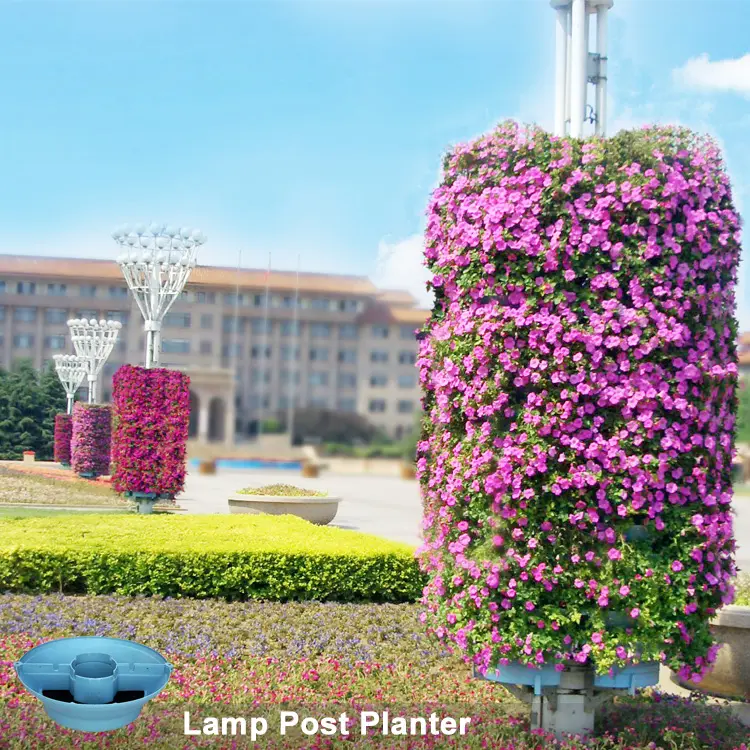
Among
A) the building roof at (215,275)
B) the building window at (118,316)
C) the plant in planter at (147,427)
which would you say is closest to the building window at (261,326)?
the building roof at (215,275)

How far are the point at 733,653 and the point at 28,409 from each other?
279 inches

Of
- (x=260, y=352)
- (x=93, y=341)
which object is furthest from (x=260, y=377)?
(x=93, y=341)

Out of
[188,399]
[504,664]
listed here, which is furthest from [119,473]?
[504,664]

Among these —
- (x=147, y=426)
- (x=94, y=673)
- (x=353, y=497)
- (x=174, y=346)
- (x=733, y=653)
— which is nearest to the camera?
(x=94, y=673)

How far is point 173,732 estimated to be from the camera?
3525mm

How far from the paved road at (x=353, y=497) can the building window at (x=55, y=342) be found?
215 centimetres

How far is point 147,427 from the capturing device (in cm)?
1002

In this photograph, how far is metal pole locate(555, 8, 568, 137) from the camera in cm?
399

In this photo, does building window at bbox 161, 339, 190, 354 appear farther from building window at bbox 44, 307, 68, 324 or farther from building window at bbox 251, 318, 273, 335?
building window at bbox 44, 307, 68, 324

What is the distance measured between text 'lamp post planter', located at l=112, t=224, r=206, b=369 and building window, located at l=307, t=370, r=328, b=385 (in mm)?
1658

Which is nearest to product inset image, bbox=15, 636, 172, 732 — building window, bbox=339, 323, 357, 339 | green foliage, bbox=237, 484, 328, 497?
building window, bbox=339, 323, 357, 339

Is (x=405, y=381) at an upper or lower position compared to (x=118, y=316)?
lower

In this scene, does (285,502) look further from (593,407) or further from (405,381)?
(593,407)

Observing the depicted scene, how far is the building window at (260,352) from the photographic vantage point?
9852 mm
